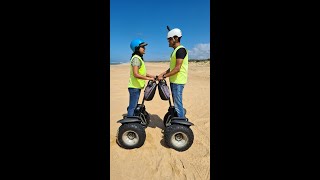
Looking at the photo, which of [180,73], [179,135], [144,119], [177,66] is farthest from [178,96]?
[144,119]

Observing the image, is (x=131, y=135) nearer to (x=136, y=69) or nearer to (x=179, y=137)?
(x=179, y=137)

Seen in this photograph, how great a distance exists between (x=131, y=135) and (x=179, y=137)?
2.94ft

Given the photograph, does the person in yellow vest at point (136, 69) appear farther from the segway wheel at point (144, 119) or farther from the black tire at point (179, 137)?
the black tire at point (179, 137)

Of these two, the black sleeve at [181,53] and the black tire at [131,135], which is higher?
the black sleeve at [181,53]

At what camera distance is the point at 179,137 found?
379 cm

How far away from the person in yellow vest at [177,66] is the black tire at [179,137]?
0.40 metres

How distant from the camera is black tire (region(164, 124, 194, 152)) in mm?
3645

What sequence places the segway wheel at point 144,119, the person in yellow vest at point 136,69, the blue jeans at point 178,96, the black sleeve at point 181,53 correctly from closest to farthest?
the black sleeve at point 181,53
the person in yellow vest at point 136,69
the blue jeans at point 178,96
the segway wheel at point 144,119

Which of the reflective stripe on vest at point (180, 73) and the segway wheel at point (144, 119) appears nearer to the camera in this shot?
the reflective stripe on vest at point (180, 73)

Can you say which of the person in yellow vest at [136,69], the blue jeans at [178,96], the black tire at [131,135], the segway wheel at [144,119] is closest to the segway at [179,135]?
the blue jeans at [178,96]

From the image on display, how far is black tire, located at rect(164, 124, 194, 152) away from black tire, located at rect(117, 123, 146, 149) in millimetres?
461

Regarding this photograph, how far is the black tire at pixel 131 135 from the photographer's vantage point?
3627 millimetres

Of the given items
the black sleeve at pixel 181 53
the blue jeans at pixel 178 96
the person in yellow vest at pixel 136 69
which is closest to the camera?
the black sleeve at pixel 181 53

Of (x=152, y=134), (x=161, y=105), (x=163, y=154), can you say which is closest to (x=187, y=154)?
(x=163, y=154)
